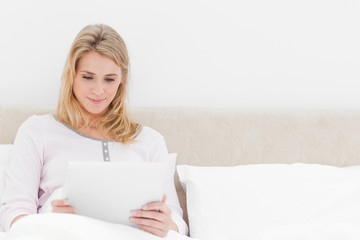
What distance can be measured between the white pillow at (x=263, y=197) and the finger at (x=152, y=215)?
35cm

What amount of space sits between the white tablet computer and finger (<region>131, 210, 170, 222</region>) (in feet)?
0.07

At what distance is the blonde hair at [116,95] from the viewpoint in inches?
59.0

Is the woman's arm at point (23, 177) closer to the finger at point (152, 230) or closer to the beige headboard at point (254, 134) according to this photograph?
the beige headboard at point (254, 134)

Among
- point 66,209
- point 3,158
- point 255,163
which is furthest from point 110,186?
point 255,163

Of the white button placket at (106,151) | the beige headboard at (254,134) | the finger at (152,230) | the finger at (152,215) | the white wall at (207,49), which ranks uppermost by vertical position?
the white wall at (207,49)

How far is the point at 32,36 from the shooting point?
1.75 metres


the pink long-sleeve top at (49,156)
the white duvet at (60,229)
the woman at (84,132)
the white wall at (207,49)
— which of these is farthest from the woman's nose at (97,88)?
the white duvet at (60,229)

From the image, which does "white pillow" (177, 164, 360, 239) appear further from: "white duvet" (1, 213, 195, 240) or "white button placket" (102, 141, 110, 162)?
"white duvet" (1, 213, 195, 240)

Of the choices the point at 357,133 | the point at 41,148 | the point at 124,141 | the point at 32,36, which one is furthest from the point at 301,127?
the point at 32,36

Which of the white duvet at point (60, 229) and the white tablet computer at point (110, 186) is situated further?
the white tablet computer at point (110, 186)

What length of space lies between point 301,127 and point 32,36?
1.16m

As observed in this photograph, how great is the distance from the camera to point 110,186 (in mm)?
1017

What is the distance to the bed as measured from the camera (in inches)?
57.7

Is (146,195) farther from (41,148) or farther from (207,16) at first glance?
(207,16)
